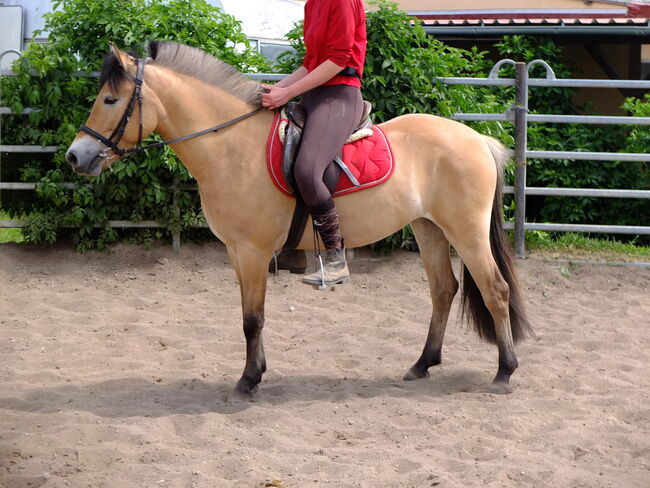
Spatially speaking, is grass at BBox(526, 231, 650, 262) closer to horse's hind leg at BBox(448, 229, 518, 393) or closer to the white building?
horse's hind leg at BBox(448, 229, 518, 393)

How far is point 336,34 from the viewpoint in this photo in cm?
483

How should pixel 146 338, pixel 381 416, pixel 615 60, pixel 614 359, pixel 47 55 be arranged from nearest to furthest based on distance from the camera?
pixel 381 416, pixel 614 359, pixel 146 338, pixel 47 55, pixel 615 60

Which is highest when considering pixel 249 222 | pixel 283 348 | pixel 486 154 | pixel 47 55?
pixel 47 55

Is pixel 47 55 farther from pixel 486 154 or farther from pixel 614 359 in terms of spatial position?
pixel 614 359

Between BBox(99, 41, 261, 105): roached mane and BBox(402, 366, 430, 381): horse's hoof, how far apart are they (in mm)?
1989

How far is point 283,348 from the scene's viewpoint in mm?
6113

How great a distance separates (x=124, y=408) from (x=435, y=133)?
2.50 meters

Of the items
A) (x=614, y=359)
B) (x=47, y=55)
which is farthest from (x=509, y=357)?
(x=47, y=55)

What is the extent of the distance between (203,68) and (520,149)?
410 cm

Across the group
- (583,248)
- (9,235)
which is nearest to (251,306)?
(583,248)

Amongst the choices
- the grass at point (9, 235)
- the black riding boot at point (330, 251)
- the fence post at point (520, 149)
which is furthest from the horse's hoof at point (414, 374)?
the grass at point (9, 235)

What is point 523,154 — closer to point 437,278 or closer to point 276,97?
point 437,278

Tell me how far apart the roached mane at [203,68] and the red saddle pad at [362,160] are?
0.23 meters

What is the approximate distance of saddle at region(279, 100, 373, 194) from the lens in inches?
194
